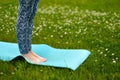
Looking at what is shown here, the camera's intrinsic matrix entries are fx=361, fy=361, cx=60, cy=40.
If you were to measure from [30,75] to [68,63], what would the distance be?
45.2 inches

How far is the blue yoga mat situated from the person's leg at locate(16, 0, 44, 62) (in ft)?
1.40

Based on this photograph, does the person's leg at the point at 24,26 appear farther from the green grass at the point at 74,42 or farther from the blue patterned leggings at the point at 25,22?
the green grass at the point at 74,42

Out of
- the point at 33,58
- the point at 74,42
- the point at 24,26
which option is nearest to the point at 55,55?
the point at 33,58

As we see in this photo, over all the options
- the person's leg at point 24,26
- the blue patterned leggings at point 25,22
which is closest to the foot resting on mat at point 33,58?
the person's leg at point 24,26

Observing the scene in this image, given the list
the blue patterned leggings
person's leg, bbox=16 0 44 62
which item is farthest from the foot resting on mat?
the blue patterned leggings

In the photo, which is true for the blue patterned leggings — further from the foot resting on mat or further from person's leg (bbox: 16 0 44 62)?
the foot resting on mat

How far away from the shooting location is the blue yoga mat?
26.5 feet

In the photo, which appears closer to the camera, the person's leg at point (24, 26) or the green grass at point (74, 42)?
the green grass at point (74, 42)

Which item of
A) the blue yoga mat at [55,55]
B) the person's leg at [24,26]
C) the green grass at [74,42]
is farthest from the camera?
the blue yoga mat at [55,55]

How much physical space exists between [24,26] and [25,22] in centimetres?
9

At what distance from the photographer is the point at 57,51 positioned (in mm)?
9281

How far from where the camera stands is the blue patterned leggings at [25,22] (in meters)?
7.80

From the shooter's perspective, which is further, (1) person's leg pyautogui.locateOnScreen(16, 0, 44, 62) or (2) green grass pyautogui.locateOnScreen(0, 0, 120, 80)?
(1) person's leg pyautogui.locateOnScreen(16, 0, 44, 62)

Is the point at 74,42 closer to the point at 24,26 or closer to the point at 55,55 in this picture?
the point at 55,55
